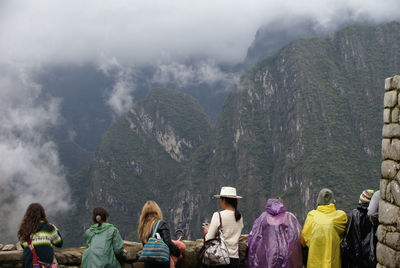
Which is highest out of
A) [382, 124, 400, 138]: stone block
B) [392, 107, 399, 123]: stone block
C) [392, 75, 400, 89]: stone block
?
[392, 75, 400, 89]: stone block

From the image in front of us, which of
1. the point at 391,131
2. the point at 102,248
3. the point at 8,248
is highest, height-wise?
the point at 391,131

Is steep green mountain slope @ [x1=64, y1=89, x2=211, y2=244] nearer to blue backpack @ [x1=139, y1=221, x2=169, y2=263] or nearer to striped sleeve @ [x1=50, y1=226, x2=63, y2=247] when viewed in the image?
striped sleeve @ [x1=50, y1=226, x2=63, y2=247]

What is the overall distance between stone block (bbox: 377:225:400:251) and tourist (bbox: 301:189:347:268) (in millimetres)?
954

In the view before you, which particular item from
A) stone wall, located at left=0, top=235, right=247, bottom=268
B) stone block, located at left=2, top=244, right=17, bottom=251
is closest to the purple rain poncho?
stone wall, located at left=0, top=235, right=247, bottom=268

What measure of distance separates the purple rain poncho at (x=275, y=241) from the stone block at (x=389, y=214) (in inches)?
52.0

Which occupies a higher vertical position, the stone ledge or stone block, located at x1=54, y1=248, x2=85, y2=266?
the stone ledge

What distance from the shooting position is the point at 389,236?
477cm

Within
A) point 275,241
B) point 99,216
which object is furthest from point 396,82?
point 99,216

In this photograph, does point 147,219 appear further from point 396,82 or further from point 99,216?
point 396,82

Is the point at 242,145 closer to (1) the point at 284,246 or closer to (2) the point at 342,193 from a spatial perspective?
(2) the point at 342,193

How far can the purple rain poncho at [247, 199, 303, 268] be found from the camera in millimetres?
5648

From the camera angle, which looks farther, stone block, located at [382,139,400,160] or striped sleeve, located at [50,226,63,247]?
striped sleeve, located at [50,226,63,247]

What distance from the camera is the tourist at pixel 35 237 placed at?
554 cm

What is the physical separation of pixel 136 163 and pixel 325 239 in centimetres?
18122
